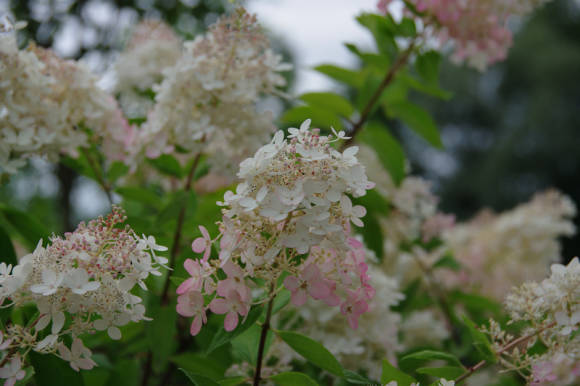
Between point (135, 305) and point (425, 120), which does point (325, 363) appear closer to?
point (135, 305)

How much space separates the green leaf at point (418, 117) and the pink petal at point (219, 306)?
38.1 inches

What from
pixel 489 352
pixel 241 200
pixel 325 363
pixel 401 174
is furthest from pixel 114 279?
pixel 401 174

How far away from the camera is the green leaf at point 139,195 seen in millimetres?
1197

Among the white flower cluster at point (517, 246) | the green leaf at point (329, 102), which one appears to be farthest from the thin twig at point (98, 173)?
the white flower cluster at point (517, 246)

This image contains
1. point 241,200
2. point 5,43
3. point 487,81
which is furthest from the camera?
point 487,81

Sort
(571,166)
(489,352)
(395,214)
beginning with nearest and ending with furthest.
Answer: (489,352) → (395,214) → (571,166)

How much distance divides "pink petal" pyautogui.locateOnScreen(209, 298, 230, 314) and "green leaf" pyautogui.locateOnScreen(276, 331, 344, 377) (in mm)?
95

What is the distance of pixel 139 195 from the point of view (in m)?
1.21

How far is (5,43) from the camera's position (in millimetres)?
991

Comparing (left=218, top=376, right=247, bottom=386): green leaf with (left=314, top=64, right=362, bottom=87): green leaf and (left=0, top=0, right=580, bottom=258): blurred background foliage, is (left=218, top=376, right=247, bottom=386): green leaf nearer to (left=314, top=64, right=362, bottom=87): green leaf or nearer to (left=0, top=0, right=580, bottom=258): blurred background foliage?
(left=314, top=64, right=362, bottom=87): green leaf

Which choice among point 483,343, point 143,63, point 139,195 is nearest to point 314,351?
point 483,343

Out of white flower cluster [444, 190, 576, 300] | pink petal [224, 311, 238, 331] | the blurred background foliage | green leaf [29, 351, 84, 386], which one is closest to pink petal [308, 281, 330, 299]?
pink petal [224, 311, 238, 331]

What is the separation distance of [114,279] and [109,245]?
0.05m

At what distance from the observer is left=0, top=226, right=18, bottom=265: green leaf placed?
2.91ft
